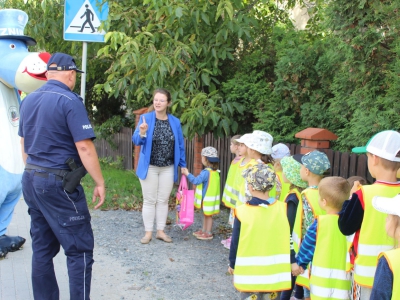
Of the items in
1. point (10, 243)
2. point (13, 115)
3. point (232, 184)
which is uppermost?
point (13, 115)

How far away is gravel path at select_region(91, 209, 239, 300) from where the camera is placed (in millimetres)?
4848

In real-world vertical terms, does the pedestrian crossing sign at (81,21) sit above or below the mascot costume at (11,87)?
above

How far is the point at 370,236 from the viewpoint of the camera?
127 inches

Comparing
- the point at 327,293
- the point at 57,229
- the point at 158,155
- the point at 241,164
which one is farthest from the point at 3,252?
the point at 327,293

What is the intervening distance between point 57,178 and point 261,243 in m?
1.64

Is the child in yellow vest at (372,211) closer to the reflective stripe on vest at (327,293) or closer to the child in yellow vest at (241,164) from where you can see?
the reflective stripe on vest at (327,293)

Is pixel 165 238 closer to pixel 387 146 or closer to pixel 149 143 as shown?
pixel 149 143

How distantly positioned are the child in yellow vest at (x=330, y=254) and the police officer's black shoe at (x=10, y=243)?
353 cm

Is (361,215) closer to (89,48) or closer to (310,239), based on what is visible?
(310,239)

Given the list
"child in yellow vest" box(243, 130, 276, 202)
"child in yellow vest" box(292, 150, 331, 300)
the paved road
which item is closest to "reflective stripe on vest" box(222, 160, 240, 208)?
"child in yellow vest" box(243, 130, 276, 202)

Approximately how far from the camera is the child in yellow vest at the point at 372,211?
10.5 ft

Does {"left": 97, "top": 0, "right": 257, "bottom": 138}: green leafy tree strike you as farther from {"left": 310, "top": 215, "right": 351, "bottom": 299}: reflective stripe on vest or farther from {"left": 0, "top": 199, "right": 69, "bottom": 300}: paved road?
{"left": 310, "top": 215, "right": 351, "bottom": 299}: reflective stripe on vest

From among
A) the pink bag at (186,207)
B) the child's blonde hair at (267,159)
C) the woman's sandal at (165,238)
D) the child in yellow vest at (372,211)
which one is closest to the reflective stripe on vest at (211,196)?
the pink bag at (186,207)

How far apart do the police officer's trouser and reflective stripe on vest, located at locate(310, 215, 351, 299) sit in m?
1.76
